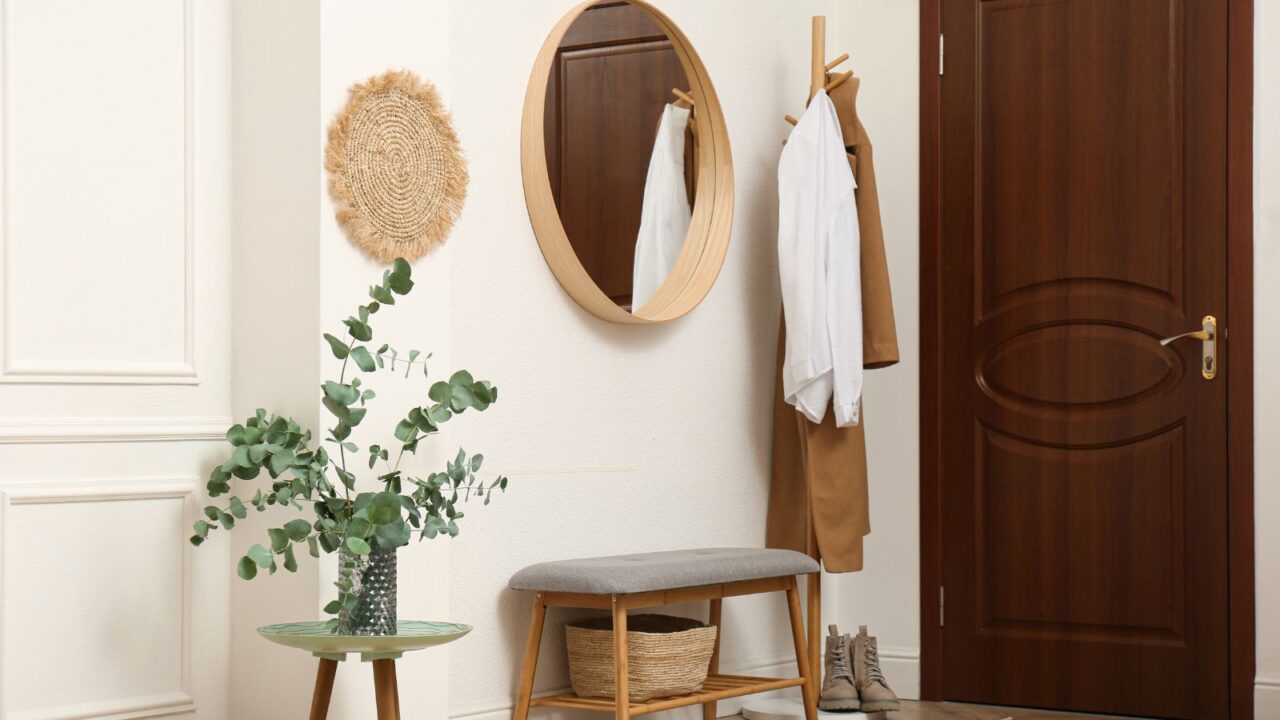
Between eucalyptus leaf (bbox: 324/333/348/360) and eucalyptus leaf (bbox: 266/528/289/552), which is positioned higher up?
eucalyptus leaf (bbox: 324/333/348/360)

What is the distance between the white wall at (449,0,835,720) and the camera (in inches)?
116

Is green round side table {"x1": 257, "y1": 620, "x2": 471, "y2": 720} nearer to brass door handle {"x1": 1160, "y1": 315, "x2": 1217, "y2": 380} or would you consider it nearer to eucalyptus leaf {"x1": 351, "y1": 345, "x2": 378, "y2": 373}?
eucalyptus leaf {"x1": 351, "y1": 345, "x2": 378, "y2": 373}

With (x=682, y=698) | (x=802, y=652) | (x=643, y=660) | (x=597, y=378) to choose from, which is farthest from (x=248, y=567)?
(x=802, y=652)

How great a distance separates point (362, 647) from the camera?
2.23m

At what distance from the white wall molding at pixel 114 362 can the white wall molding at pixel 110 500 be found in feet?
0.59

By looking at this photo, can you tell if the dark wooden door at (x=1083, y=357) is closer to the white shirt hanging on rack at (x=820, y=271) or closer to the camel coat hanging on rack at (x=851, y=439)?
the camel coat hanging on rack at (x=851, y=439)

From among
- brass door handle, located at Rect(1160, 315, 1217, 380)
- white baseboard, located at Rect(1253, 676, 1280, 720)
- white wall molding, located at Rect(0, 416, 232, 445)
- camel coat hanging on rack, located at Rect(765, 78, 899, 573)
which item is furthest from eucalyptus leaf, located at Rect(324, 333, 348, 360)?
white baseboard, located at Rect(1253, 676, 1280, 720)

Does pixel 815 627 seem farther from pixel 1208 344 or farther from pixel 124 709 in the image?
pixel 124 709

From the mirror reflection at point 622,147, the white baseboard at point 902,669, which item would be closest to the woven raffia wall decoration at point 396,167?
the mirror reflection at point 622,147

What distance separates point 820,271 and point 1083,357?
0.80 metres

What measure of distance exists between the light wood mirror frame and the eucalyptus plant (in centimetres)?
68

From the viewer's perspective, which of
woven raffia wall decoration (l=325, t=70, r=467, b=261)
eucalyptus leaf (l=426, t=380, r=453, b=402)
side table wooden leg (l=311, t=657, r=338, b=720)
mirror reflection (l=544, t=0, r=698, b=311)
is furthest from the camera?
mirror reflection (l=544, t=0, r=698, b=311)

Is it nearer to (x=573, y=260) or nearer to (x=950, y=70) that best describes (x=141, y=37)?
(x=573, y=260)

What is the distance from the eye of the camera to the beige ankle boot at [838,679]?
358 cm
